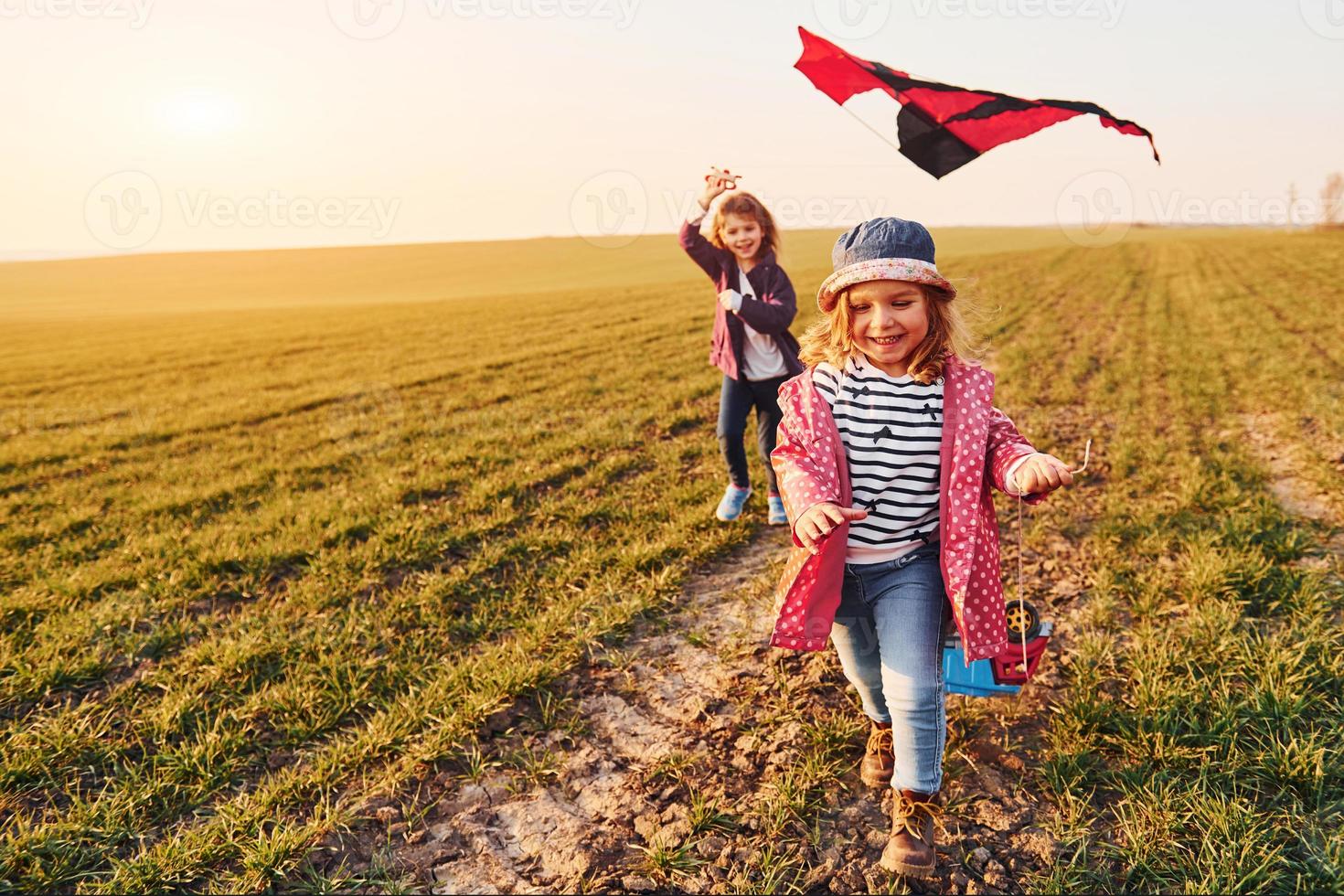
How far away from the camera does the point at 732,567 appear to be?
5.00 meters

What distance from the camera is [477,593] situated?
4.73m

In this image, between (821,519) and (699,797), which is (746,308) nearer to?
(821,519)

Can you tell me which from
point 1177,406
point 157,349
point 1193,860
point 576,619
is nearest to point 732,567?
point 576,619

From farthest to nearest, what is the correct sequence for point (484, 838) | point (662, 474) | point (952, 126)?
1. point (662, 474)
2. point (952, 126)
3. point (484, 838)

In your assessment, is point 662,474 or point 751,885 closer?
point 751,885

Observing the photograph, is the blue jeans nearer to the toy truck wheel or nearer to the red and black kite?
the toy truck wheel

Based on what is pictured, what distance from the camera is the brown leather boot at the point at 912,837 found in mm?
2510

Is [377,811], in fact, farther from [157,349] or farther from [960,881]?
[157,349]

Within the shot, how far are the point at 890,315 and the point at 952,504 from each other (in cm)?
68

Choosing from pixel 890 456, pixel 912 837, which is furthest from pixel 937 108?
pixel 912 837

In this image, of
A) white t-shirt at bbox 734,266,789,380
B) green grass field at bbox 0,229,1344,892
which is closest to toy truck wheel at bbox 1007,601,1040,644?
green grass field at bbox 0,229,1344,892

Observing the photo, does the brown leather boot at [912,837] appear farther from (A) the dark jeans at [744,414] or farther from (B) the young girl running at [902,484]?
(A) the dark jeans at [744,414]

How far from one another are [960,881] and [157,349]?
80.1 ft

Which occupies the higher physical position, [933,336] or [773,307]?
[773,307]
